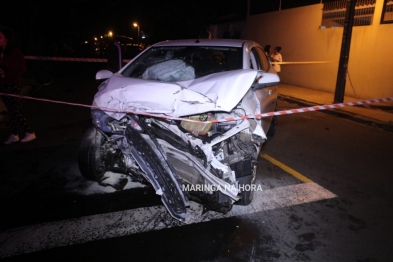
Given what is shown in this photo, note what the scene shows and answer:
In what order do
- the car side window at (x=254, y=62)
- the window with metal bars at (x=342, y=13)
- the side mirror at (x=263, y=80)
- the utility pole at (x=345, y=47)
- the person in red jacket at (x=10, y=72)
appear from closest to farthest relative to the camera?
the side mirror at (x=263, y=80) < the car side window at (x=254, y=62) < the person in red jacket at (x=10, y=72) < the utility pole at (x=345, y=47) < the window with metal bars at (x=342, y=13)

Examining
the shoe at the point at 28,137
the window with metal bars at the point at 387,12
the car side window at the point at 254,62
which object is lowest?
the shoe at the point at 28,137

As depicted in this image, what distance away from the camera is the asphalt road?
286cm

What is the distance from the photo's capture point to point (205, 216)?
3.43 m

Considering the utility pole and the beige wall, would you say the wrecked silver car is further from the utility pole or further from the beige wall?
the beige wall

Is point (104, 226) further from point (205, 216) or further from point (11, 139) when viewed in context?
point (11, 139)

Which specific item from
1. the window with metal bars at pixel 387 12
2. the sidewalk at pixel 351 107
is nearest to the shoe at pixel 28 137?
the sidewalk at pixel 351 107

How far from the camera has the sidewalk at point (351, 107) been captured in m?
7.90

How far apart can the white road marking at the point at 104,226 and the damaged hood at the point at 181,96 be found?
1.17 meters

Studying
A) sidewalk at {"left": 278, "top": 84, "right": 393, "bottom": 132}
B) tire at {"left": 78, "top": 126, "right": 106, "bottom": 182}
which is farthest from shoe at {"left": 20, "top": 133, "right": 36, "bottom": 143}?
sidewalk at {"left": 278, "top": 84, "right": 393, "bottom": 132}

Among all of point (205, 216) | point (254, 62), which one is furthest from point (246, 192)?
point (254, 62)

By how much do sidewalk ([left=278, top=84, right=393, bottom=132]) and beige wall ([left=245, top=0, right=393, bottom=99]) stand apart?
586 millimetres

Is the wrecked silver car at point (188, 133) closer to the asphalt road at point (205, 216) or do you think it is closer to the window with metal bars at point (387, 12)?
the asphalt road at point (205, 216)

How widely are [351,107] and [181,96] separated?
8112 mm

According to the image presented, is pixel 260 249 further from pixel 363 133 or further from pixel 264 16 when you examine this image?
pixel 264 16
